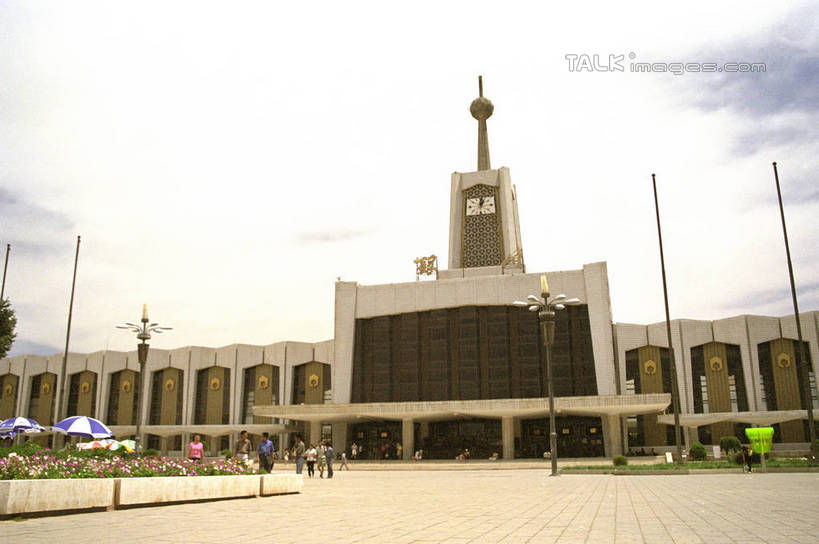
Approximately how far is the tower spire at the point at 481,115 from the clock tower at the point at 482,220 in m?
4.78

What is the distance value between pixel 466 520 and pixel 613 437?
35829mm

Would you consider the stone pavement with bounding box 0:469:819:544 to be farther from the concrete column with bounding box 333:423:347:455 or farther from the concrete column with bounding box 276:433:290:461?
the concrete column with bounding box 276:433:290:461

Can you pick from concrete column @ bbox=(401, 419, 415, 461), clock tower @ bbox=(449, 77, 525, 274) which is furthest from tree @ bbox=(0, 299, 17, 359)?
clock tower @ bbox=(449, 77, 525, 274)

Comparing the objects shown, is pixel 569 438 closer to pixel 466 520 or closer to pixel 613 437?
pixel 613 437

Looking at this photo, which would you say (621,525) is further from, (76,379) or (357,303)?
(76,379)

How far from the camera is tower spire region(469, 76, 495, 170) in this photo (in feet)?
213

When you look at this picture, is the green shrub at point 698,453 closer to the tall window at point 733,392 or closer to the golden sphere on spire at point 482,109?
the tall window at point 733,392

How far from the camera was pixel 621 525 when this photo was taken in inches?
350

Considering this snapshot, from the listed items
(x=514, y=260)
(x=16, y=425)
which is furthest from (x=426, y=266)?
(x=16, y=425)

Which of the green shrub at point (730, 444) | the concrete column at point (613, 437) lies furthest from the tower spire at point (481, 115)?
the green shrub at point (730, 444)

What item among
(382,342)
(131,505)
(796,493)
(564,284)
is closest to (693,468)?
(796,493)

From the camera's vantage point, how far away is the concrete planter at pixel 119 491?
31.8 feet

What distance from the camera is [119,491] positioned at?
11.2m

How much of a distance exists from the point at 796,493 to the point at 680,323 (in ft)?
120
